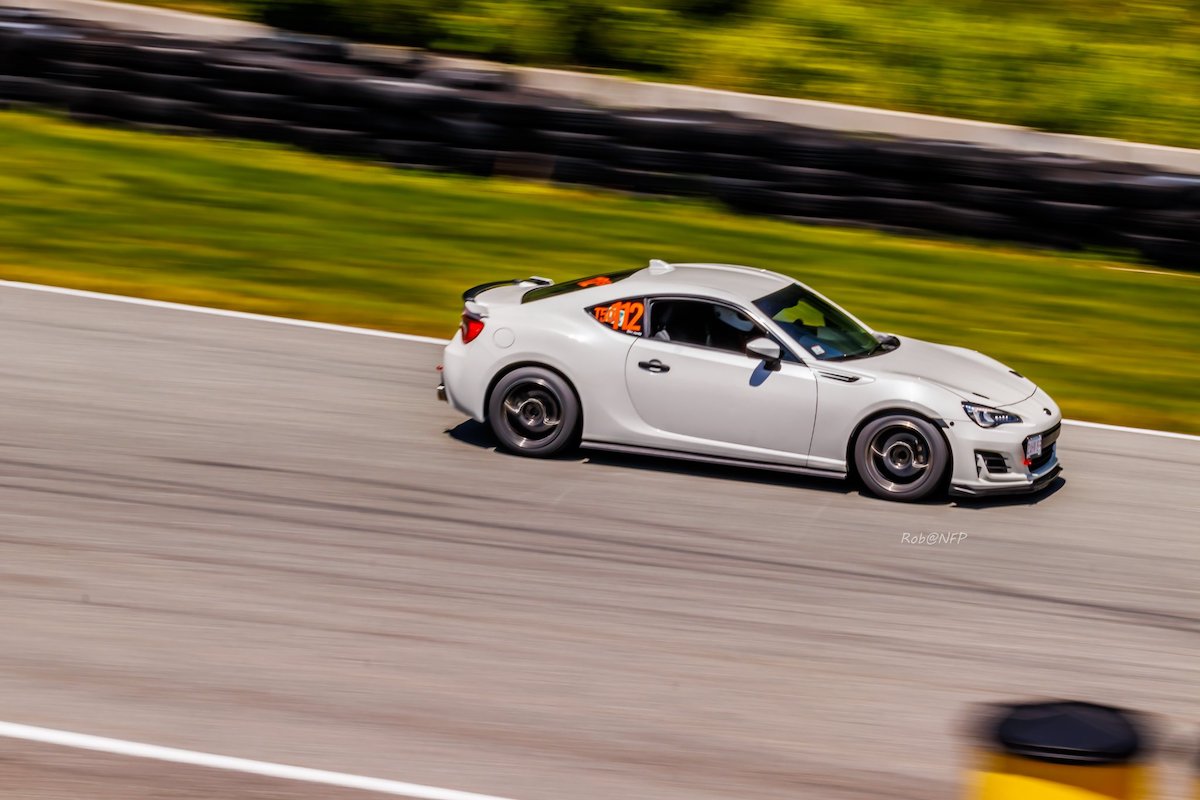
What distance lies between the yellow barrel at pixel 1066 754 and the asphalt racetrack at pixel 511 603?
2.32 meters

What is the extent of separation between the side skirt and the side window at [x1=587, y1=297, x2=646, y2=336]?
734 mm

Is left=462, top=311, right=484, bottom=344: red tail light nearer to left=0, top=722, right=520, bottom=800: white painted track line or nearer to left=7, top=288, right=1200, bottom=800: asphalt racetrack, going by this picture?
left=7, top=288, right=1200, bottom=800: asphalt racetrack

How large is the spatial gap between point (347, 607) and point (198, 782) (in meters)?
1.62

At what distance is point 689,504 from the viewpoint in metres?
8.66

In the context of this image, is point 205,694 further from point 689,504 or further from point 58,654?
point 689,504

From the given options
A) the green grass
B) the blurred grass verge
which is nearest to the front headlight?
the green grass

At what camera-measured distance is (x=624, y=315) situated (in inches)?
365

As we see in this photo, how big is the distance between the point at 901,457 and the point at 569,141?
7.96 m

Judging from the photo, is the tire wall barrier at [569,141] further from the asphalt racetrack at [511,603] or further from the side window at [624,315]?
the side window at [624,315]

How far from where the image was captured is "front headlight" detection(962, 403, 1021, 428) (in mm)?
8688

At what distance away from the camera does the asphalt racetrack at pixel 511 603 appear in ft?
18.9

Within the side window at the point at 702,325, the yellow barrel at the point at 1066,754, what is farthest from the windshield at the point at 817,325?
the yellow barrel at the point at 1066,754

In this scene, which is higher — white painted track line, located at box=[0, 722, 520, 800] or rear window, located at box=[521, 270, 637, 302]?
rear window, located at box=[521, 270, 637, 302]

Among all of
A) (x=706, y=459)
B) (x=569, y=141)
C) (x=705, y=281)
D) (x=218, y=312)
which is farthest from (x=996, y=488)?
(x=569, y=141)
